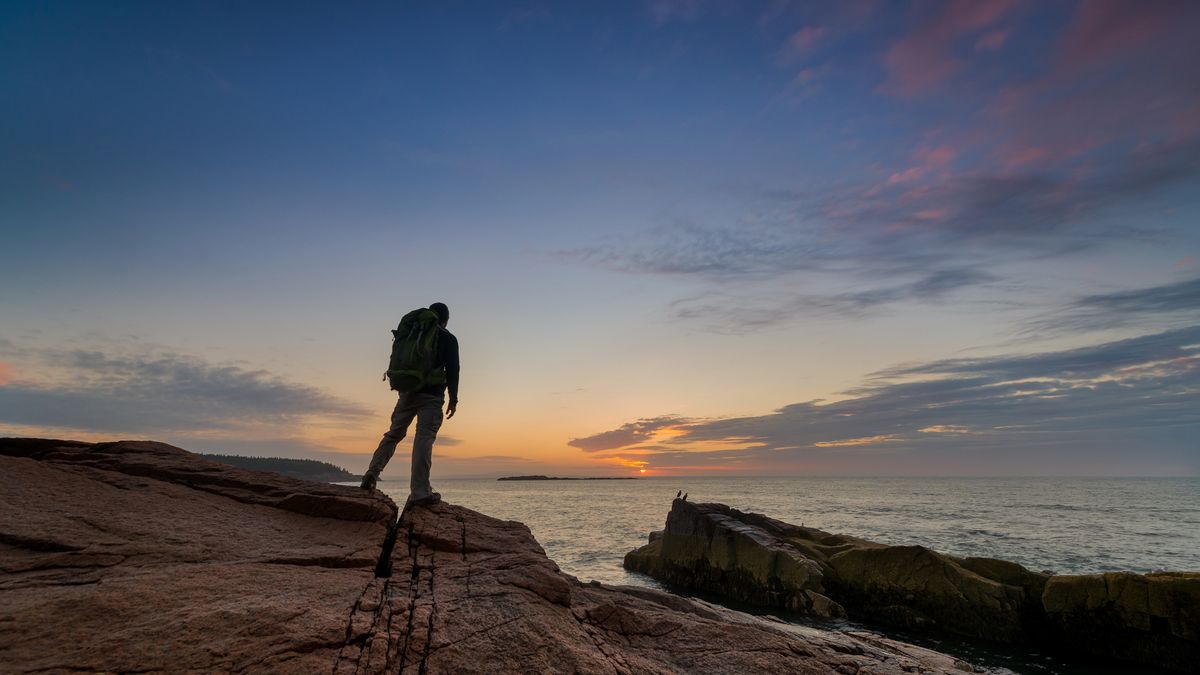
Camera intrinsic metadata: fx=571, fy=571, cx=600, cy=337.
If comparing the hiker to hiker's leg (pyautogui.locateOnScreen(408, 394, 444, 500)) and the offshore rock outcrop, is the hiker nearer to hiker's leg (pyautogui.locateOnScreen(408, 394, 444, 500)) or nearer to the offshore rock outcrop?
hiker's leg (pyautogui.locateOnScreen(408, 394, 444, 500))

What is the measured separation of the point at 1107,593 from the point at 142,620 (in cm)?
2086

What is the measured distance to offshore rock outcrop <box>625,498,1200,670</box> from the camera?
14.7m

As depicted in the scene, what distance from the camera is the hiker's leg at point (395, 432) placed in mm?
8203

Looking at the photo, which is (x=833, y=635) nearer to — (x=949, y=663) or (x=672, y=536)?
(x=949, y=663)

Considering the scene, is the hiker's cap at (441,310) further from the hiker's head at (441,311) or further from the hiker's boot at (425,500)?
the hiker's boot at (425,500)

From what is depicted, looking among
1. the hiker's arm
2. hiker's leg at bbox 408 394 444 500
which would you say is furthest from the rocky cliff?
the hiker's arm

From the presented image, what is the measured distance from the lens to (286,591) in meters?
4.45

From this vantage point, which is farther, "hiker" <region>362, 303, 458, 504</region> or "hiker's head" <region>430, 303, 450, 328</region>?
"hiker's head" <region>430, 303, 450, 328</region>

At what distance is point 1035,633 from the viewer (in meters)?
16.3

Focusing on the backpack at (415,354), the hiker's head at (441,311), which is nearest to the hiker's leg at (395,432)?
the backpack at (415,354)

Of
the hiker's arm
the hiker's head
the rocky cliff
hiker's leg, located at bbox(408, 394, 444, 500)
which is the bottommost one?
the rocky cliff

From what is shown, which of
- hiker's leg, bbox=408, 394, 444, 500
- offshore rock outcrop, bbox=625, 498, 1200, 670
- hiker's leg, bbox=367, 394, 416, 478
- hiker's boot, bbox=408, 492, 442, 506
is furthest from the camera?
offshore rock outcrop, bbox=625, 498, 1200, 670

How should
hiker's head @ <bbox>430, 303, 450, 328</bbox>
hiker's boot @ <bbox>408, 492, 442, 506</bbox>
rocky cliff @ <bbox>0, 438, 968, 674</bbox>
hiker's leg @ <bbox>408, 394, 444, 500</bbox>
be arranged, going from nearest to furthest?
1. rocky cliff @ <bbox>0, 438, 968, 674</bbox>
2. hiker's boot @ <bbox>408, 492, 442, 506</bbox>
3. hiker's leg @ <bbox>408, 394, 444, 500</bbox>
4. hiker's head @ <bbox>430, 303, 450, 328</bbox>

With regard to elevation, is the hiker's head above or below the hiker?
above
